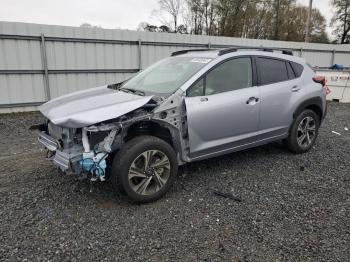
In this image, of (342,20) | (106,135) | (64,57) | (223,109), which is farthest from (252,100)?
(342,20)

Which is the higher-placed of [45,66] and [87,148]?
[45,66]

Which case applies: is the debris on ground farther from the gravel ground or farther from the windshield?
the windshield

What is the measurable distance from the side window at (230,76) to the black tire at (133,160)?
94 cm

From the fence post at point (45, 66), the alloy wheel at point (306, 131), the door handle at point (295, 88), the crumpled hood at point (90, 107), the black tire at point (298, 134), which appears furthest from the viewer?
the fence post at point (45, 66)

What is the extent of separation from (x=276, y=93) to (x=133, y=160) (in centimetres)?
246

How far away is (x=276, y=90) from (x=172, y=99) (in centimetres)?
181

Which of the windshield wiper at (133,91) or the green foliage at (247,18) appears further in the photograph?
the green foliage at (247,18)

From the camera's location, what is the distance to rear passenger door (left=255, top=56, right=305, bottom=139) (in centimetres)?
443

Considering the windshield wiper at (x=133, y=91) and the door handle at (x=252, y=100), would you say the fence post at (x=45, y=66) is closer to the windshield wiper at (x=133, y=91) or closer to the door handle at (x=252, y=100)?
the windshield wiper at (x=133, y=91)

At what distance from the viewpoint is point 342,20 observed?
127 feet

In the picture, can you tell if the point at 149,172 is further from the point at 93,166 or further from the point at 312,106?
the point at 312,106

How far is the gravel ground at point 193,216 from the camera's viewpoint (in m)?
2.72

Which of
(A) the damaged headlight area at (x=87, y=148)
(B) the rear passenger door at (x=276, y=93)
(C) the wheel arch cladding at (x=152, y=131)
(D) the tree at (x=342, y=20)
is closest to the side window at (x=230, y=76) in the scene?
(B) the rear passenger door at (x=276, y=93)

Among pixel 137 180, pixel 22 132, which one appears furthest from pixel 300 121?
pixel 22 132
